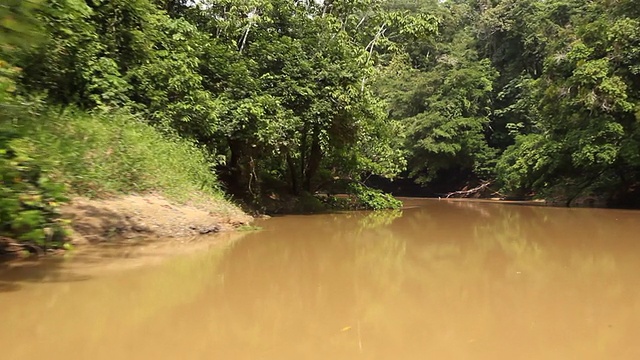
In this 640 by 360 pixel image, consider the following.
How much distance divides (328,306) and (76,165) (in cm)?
439

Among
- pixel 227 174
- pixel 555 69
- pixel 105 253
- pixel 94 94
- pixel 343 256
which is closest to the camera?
pixel 105 253

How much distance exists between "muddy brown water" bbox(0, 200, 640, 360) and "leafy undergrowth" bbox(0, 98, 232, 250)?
0.59 m

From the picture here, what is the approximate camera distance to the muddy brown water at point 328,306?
2711 mm

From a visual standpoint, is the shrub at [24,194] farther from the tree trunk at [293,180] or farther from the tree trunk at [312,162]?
the tree trunk at [293,180]

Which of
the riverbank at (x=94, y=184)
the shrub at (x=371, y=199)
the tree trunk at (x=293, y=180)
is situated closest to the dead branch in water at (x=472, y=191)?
the shrub at (x=371, y=199)

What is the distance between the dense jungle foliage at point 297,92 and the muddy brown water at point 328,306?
3.53ft

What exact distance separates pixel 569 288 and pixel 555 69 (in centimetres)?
1693

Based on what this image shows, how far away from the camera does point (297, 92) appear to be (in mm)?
11703

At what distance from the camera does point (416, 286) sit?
432cm

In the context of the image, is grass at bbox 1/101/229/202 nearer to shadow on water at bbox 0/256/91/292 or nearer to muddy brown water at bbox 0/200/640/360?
Result: shadow on water at bbox 0/256/91/292

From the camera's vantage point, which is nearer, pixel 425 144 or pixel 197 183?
pixel 197 183

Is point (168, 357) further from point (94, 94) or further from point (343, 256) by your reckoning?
point (94, 94)

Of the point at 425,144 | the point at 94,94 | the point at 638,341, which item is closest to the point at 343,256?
→ the point at 638,341

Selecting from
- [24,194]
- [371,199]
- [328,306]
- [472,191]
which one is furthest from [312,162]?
[472,191]
